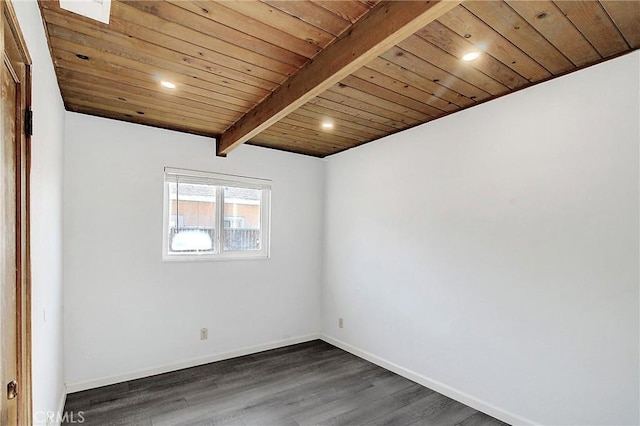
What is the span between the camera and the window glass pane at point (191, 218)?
3547 millimetres

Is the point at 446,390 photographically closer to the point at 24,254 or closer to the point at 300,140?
the point at 300,140

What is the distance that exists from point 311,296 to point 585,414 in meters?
2.96

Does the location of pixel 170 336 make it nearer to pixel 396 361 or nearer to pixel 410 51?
pixel 396 361

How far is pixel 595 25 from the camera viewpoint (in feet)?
5.77

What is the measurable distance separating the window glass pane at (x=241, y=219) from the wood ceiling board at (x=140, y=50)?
5.66 ft

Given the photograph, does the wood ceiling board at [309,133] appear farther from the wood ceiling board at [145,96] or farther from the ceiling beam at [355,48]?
the ceiling beam at [355,48]

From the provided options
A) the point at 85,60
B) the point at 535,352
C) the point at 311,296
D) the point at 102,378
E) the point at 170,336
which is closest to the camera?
the point at 85,60

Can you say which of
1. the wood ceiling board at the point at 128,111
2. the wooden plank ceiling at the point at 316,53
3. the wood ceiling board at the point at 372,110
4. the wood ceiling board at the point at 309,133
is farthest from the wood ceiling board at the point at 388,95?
the wood ceiling board at the point at 128,111

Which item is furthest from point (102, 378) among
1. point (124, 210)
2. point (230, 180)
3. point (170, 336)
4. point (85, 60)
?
point (85, 60)

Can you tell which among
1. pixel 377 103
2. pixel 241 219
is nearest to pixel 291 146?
pixel 241 219

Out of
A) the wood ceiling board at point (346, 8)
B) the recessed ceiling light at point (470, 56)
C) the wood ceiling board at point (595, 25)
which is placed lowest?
the recessed ceiling light at point (470, 56)

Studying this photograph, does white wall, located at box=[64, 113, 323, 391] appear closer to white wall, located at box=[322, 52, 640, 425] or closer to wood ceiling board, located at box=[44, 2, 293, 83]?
white wall, located at box=[322, 52, 640, 425]

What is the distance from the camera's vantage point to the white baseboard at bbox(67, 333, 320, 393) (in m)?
3.00

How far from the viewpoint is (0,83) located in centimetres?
100
